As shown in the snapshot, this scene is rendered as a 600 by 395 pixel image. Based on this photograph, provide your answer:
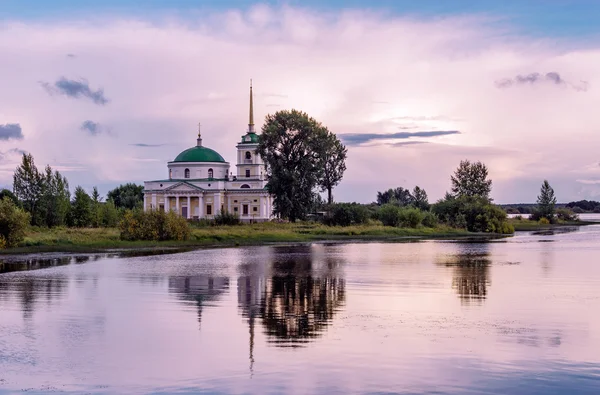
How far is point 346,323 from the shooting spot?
1788 cm

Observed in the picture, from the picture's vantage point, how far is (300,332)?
1673 cm

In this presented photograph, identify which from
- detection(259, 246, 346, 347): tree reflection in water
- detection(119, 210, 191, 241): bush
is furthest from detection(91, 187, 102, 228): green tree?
detection(259, 246, 346, 347): tree reflection in water

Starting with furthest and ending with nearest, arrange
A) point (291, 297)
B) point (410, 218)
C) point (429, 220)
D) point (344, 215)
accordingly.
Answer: point (429, 220) → point (410, 218) → point (344, 215) → point (291, 297)

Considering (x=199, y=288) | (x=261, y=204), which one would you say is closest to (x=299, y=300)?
(x=199, y=288)

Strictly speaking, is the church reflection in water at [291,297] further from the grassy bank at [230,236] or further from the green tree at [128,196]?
the green tree at [128,196]

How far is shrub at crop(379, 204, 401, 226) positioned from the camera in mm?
80125

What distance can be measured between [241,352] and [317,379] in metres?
2.49

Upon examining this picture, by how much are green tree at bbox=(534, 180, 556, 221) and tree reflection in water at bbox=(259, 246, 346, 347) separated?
97.1 meters

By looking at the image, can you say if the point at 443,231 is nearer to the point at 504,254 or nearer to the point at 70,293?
the point at 504,254

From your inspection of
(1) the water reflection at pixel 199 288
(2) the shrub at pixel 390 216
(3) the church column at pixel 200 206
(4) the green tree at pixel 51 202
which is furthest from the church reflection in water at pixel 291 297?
(3) the church column at pixel 200 206

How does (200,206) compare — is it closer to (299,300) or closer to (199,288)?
(199,288)

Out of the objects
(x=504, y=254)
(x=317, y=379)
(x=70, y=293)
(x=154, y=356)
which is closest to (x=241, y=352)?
(x=154, y=356)

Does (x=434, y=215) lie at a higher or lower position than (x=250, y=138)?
lower

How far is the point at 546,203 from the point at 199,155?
57301mm
